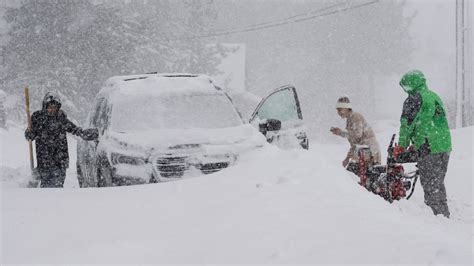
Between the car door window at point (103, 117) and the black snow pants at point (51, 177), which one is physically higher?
the car door window at point (103, 117)

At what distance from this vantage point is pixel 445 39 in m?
109

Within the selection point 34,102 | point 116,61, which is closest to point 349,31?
point 116,61

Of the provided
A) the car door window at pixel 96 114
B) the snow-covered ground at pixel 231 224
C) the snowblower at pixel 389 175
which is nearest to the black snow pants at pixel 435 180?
the snowblower at pixel 389 175

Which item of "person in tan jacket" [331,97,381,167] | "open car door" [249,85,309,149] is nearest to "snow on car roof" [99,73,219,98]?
"open car door" [249,85,309,149]

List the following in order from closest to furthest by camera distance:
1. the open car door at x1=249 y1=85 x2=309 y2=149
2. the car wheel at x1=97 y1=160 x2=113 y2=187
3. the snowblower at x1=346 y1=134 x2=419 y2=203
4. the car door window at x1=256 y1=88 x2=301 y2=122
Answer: the car wheel at x1=97 y1=160 x2=113 y2=187, the snowblower at x1=346 y1=134 x2=419 y2=203, the open car door at x1=249 y1=85 x2=309 y2=149, the car door window at x1=256 y1=88 x2=301 y2=122

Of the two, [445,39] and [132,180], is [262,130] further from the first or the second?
[445,39]

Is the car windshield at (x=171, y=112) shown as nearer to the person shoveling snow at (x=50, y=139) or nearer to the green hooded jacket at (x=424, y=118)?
the person shoveling snow at (x=50, y=139)

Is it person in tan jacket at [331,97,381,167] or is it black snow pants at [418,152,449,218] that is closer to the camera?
black snow pants at [418,152,449,218]

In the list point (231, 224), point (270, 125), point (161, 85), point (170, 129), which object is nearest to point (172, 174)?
point (170, 129)

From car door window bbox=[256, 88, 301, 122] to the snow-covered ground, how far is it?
2815 mm

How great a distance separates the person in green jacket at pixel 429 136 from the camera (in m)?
7.12

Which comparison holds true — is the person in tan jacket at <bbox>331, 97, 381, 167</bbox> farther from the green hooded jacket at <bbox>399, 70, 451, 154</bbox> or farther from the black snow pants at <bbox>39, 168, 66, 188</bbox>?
the black snow pants at <bbox>39, 168, 66, 188</bbox>

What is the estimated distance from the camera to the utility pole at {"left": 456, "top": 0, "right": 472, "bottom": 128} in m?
22.5

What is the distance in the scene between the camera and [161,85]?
8.20 meters
